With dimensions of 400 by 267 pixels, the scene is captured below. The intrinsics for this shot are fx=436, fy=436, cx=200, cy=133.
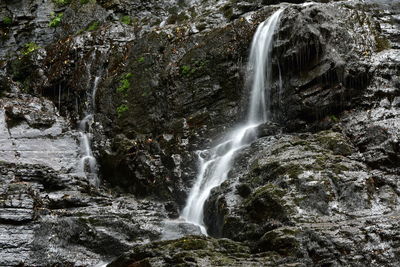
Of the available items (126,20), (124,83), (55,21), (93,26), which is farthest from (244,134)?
(55,21)

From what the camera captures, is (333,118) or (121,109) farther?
(121,109)

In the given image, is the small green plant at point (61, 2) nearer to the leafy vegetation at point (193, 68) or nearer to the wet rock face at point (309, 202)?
the leafy vegetation at point (193, 68)

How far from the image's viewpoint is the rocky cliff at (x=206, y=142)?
5703 mm

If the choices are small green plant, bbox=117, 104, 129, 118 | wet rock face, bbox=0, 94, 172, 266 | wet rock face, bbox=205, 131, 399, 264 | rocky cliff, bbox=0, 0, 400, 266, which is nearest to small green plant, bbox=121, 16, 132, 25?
rocky cliff, bbox=0, 0, 400, 266

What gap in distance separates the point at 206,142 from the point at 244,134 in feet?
3.28

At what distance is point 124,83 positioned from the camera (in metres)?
12.2

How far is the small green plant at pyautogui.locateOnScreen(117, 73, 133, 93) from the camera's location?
12.1 m

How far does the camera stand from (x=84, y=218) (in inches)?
315

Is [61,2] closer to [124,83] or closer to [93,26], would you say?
[93,26]

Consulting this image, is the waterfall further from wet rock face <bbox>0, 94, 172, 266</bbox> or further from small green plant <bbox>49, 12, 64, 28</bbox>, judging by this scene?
small green plant <bbox>49, 12, 64, 28</bbox>

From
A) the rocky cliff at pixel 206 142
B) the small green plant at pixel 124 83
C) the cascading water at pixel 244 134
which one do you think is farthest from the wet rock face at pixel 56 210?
the small green plant at pixel 124 83

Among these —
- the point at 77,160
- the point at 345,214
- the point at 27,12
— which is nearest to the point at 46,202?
the point at 77,160

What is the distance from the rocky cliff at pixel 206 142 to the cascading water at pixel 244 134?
25 centimetres

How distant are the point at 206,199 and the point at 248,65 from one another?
13.8ft
